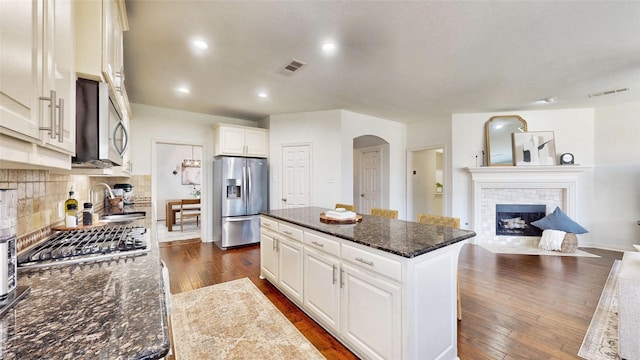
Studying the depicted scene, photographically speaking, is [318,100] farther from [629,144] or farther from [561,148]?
[629,144]

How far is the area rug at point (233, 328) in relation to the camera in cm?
188

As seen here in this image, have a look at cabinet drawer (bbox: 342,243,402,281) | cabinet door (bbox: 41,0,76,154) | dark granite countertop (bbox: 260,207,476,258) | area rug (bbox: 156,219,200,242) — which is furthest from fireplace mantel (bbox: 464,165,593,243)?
area rug (bbox: 156,219,200,242)

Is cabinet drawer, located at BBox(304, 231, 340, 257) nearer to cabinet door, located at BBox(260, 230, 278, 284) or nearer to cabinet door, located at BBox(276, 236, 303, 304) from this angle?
cabinet door, located at BBox(276, 236, 303, 304)

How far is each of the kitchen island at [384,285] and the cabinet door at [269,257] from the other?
55 cm

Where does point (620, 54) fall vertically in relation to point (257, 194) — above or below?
above

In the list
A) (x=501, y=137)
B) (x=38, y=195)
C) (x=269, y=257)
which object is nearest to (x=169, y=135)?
(x=269, y=257)

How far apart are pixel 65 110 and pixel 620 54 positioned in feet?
14.9

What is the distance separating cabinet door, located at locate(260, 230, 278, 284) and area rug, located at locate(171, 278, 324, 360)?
9.1 inches

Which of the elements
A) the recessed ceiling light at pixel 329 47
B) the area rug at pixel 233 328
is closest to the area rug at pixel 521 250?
the area rug at pixel 233 328

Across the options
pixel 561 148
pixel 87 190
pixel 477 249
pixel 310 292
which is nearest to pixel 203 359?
pixel 310 292

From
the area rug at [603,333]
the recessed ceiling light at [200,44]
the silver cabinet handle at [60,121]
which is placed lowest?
the area rug at [603,333]

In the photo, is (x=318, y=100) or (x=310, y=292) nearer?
(x=310, y=292)

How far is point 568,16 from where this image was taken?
2053 millimetres

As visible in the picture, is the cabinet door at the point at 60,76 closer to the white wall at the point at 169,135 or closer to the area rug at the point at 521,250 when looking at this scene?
the white wall at the point at 169,135
